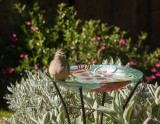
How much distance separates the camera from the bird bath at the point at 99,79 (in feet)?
6.42

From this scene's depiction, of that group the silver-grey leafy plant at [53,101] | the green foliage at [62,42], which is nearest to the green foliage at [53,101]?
the silver-grey leafy plant at [53,101]

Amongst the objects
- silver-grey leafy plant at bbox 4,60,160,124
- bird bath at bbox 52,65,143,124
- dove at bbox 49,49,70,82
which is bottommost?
silver-grey leafy plant at bbox 4,60,160,124

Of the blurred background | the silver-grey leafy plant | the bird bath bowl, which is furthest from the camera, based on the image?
the blurred background

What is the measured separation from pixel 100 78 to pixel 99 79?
51 mm

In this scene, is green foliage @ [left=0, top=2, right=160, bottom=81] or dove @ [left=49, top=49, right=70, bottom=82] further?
green foliage @ [left=0, top=2, right=160, bottom=81]

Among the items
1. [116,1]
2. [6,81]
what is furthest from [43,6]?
[116,1]

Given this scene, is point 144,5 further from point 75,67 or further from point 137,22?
point 75,67

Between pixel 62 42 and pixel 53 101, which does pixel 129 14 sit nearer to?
pixel 62 42

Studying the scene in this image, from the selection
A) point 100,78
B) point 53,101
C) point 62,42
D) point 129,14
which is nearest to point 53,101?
point 53,101

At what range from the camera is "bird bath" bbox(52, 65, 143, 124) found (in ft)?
6.42

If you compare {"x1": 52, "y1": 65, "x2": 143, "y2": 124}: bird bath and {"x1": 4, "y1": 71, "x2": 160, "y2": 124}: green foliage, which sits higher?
{"x1": 52, "y1": 65, "x2": 143, "y2": 124}: bird bath

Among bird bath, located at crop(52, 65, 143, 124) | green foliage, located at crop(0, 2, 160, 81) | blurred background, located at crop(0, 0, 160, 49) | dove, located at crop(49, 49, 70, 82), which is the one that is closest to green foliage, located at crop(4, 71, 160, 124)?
bird bath, located at crop(52, 65, 143, 124)

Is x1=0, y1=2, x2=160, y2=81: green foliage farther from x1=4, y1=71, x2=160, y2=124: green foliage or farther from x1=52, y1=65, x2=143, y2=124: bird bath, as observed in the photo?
x1=52, y1=65, x2=143, y2=124: bird bath

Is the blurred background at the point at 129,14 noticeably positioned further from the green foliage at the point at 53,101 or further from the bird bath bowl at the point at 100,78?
the bird bath bowl at the point at 100,78
